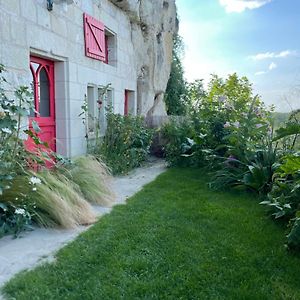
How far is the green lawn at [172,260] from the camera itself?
195cm

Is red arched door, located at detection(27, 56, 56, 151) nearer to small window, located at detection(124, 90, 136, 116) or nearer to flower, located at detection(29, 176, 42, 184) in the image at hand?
flower, located at detection(29, 176, 42, 184)

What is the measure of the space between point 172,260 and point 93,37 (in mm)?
4444

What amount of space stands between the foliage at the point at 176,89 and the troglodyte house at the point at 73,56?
Answer: 3.17m

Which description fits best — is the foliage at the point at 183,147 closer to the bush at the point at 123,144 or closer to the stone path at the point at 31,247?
the bush at the point at 123,144

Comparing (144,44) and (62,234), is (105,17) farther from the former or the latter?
(62,234)

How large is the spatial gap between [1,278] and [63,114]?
320cm

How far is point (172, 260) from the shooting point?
7.72 feet

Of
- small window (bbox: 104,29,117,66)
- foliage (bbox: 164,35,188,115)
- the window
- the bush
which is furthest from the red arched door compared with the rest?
foliage (bbox: 164,35,188,115)

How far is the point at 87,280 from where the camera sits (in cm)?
205


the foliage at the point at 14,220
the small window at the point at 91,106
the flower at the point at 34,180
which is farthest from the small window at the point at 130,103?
the foliage at the point at 14,220

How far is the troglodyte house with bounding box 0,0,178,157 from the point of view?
3875mm

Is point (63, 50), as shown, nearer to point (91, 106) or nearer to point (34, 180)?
point (91, 106)

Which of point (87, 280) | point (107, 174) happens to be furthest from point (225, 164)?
point (87, 280)

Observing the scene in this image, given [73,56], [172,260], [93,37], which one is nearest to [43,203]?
[172,260]
